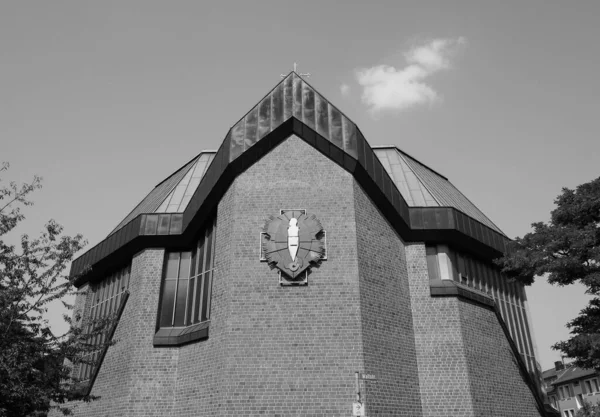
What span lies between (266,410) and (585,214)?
12.6 meters

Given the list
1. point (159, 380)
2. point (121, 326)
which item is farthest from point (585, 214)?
point (121, 326)

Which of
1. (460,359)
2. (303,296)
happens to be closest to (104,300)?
(303,296)

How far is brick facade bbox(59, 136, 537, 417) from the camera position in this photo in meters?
14.6

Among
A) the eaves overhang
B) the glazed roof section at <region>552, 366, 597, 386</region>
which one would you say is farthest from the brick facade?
the glazed roof section at <region>552, 366, 597, 386</region>

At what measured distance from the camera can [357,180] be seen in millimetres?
17641

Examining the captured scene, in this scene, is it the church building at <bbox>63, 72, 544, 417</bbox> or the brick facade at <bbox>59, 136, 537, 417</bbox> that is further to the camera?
the church building at <bbox>63, 72, 544, 417</bbox>

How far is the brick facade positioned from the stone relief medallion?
0.97 ft

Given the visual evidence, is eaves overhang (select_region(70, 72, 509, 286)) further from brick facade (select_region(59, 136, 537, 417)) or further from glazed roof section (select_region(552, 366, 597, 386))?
glazed roof section (select_region(552, 366, 597, 386))

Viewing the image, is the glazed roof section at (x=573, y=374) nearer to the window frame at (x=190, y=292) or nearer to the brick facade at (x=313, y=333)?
the brick facade at (x=313, y=333)

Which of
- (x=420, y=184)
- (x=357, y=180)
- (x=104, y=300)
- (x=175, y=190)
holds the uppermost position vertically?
(x=175, y=190)

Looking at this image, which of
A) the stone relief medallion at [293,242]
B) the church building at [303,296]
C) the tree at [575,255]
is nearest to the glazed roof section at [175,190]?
the church building at [303,296]

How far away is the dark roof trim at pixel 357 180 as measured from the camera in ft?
57.2

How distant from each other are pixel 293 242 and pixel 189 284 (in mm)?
5455

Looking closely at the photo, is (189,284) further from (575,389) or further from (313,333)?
(575,389)
